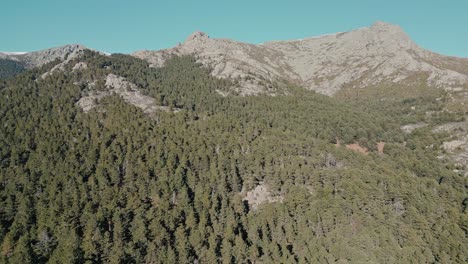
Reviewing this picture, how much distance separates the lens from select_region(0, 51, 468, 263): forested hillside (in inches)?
3954

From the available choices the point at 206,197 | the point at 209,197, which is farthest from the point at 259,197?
the point at 206,197

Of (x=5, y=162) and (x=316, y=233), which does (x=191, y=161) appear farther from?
(x=5, y=162)

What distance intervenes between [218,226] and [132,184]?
37.0m

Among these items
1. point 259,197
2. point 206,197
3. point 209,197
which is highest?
point 206,197

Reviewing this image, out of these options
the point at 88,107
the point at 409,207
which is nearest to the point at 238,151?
the point at 409,207

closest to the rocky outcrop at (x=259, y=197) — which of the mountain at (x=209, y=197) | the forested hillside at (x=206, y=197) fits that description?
the mountain at (x=209, y=197)

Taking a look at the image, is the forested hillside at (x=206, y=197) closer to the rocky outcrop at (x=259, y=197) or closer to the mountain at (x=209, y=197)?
the mountain at (x=209, y=197)

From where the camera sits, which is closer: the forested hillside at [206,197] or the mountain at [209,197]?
the forested hillside at [206,197]

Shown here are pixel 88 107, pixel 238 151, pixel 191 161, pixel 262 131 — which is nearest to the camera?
pixel 191 161

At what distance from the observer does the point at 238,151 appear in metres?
155

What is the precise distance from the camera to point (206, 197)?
122 meters

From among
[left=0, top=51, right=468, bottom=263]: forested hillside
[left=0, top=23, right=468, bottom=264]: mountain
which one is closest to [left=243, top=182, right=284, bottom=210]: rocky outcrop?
[left=0, top=23, right=468, bottom=264]: mountain

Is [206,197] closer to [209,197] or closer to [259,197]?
[209,197]

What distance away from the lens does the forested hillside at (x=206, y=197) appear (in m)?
100
